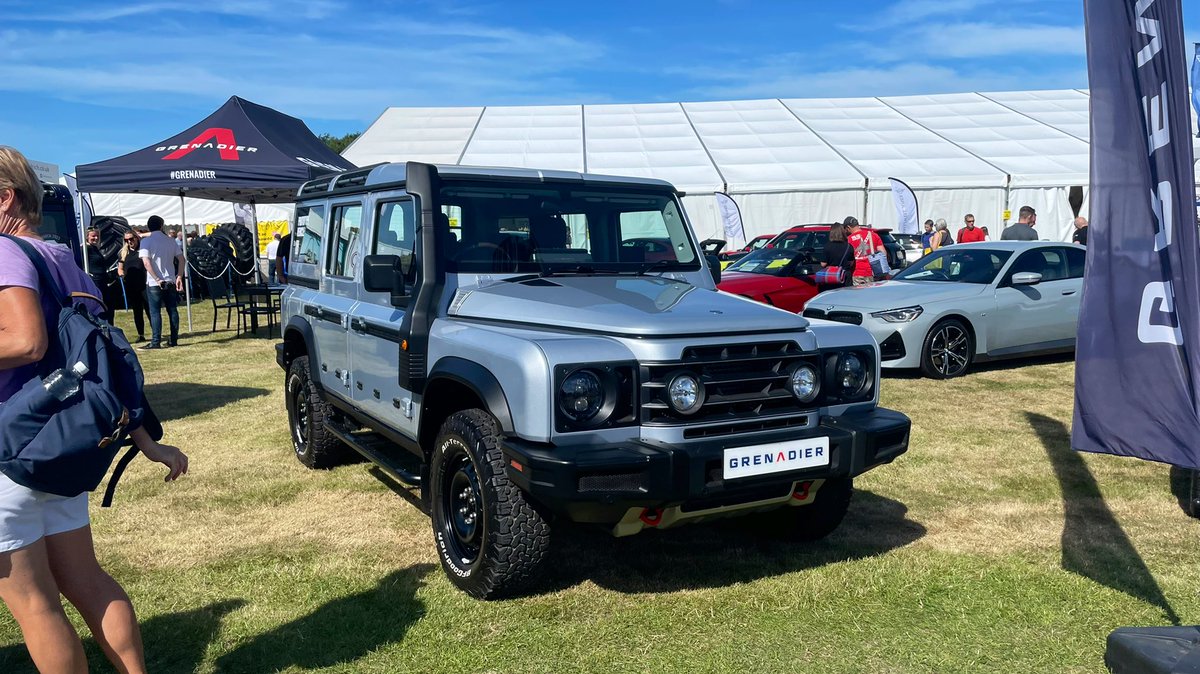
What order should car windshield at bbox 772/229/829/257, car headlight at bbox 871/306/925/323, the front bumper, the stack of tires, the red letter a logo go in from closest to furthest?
1. the front bumper
2. car headlight at bbox 871/306/925/323
3. the red letter a logo
4. car windshield at bbox 772/229/829/257
5. the stack of tires

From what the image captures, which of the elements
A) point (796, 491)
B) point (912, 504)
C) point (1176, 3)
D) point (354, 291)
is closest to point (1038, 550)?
point (912, 504)

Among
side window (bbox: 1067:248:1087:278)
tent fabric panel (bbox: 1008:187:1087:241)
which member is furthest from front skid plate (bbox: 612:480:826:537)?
tent fabric panel (bbox: 1008:187:1087:241)

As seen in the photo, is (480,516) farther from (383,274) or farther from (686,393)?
(383,274)

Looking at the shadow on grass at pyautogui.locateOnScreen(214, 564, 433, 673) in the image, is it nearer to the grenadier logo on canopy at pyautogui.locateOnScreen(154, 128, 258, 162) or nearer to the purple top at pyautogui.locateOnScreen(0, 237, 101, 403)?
the purple top at pyautogui.locateOnScreen(0, 237, 101, 403)

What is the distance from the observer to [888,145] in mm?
27531

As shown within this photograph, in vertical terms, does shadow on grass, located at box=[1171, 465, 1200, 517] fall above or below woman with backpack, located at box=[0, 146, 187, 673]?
below

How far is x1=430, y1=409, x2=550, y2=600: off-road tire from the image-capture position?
340cm

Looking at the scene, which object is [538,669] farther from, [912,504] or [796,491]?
[912,504]

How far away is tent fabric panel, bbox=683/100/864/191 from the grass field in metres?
19.8

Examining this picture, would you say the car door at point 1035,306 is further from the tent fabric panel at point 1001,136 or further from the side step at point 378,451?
the tent fabric panel at point 1001,136

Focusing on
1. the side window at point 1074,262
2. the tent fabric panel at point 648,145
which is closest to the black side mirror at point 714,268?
the side window at point 1074,262

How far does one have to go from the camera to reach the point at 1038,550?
4.28m

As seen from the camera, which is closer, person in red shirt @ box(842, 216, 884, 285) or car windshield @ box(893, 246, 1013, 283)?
car windshield @ box(893, 246, 1013, 283)

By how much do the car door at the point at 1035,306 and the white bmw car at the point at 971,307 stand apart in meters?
0.01
